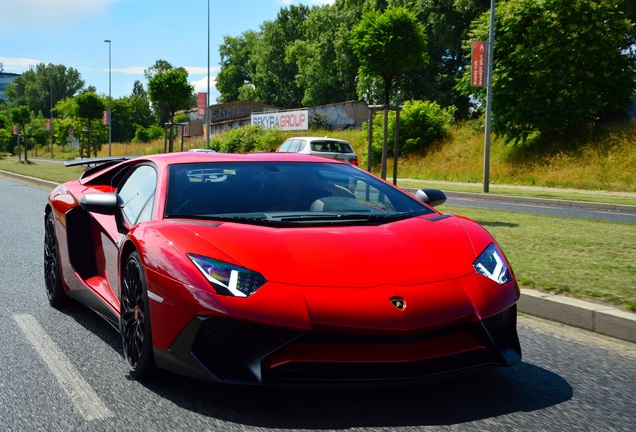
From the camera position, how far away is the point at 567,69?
94.1ft

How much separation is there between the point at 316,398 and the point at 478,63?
2238cm

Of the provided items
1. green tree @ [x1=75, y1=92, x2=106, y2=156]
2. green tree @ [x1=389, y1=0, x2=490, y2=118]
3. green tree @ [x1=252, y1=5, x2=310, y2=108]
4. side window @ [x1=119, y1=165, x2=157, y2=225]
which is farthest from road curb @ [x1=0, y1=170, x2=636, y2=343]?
green tree @ [x1=252, y1=5, x2=310, y2=108]

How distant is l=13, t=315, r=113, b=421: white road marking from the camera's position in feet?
11.1

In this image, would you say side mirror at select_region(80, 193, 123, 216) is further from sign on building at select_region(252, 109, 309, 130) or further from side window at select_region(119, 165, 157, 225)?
sign on building at select_region(252, 109, 309, 130)

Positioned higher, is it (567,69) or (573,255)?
(567,69)

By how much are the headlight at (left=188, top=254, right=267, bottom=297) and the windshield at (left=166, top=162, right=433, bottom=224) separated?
56cm

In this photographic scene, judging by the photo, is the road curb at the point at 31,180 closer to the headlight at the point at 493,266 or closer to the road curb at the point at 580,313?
the road curb at the point at 580,313

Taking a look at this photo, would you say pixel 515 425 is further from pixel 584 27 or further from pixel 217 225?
pixel 584 27

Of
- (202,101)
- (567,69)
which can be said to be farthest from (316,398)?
(202,101)

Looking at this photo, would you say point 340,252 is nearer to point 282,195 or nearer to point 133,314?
point 282,195

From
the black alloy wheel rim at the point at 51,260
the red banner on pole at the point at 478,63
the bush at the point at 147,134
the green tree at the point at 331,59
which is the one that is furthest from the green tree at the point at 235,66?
the black alloy wheel rim at the point at 51,260

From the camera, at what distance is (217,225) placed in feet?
12.2

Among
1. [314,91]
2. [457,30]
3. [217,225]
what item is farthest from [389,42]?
[314,91]

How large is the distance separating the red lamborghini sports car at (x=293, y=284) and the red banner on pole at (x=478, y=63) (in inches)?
824
